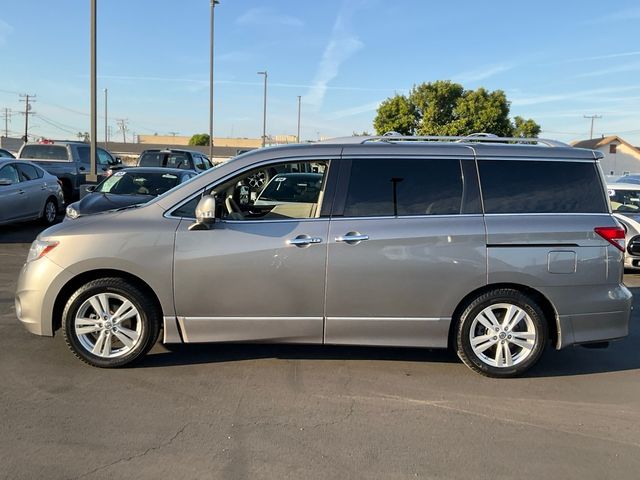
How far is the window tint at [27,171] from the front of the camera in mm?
11648

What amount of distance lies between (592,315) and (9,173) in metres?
11.0

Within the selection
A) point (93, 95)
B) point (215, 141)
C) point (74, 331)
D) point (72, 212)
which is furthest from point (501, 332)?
point (215, 141)

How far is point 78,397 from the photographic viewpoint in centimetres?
405

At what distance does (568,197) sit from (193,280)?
312cm

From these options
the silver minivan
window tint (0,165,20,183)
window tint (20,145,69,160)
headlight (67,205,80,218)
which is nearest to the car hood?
headlight (67,205,80,218)

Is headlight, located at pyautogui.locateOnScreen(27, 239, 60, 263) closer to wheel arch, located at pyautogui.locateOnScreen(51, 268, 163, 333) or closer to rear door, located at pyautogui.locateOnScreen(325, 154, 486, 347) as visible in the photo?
wheel arch, located at pyautogui.locateOnScreen(51, 268, 163, 333)

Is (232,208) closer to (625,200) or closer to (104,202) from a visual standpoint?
(104,202)

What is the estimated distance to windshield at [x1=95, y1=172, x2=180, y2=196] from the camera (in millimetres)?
9688

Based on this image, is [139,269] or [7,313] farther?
[7,313]

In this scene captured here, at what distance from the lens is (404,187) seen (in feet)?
14.9

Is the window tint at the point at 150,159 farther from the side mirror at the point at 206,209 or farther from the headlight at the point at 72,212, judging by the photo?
the side mirror at the point at 206,209

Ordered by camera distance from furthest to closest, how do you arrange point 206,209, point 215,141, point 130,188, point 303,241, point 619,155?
point 215,141 → point 619,155 → point 130,188 → point 303,241 → point 206,209

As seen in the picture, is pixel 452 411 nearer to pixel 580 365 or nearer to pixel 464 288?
pixel 464 288

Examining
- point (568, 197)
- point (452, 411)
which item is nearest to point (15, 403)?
point (452, 411)
